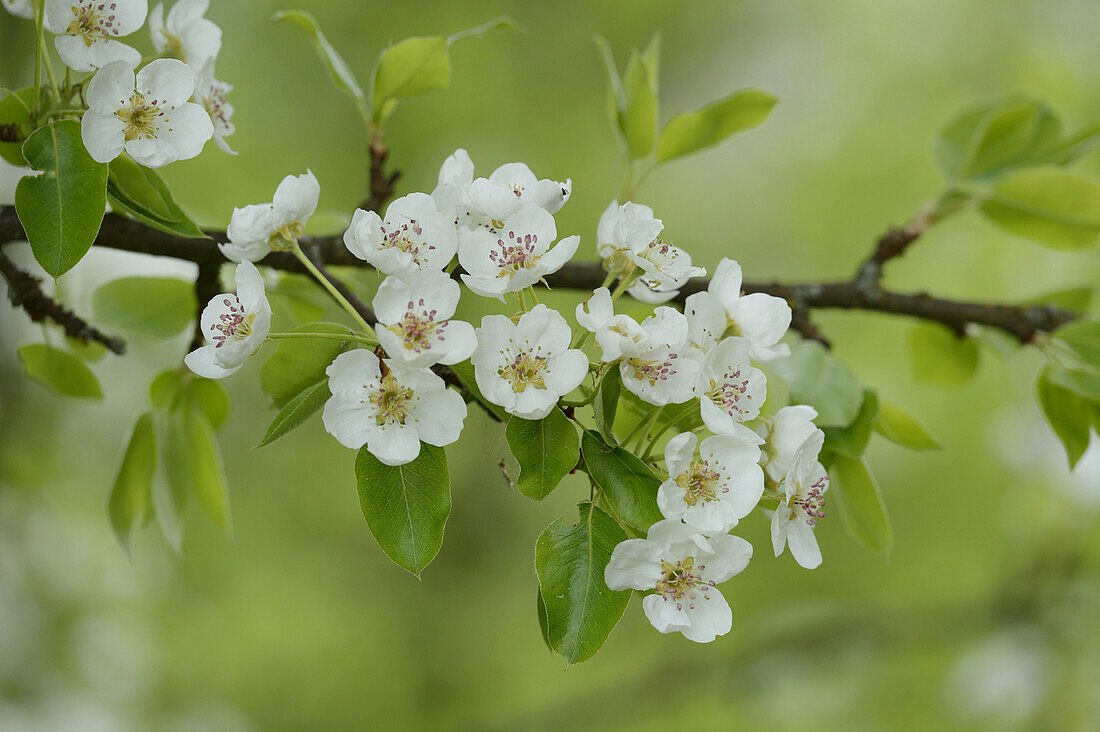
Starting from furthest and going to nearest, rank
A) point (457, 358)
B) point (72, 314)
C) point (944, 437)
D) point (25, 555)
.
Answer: point (944, 437) < point (25, 555) < point (72, 314) < point (457, 358)

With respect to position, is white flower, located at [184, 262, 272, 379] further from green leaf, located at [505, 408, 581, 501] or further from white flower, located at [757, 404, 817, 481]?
white flower, located at [757, 404, 817, 481]

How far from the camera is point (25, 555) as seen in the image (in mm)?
2098

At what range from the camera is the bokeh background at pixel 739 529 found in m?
2.23

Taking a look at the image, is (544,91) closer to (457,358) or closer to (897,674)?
(897,674)

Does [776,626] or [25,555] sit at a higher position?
[25,555]

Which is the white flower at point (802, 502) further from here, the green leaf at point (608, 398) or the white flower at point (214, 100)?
the white flower at point (214, 100)

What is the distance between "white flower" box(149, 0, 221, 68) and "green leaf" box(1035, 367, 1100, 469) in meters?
0.77

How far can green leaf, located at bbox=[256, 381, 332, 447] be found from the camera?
0.45m

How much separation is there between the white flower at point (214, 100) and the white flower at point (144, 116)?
7cm

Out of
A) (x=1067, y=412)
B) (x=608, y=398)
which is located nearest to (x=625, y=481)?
(x=608, y=398)

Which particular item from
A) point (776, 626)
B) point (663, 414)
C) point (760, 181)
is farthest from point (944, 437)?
point (663, 414)

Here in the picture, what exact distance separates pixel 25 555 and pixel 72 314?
5.58ft

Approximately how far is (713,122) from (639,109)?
71 millimetres

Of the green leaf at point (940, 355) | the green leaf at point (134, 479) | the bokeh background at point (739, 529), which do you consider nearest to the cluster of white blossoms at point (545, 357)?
the green leaf at point (134, 479)
